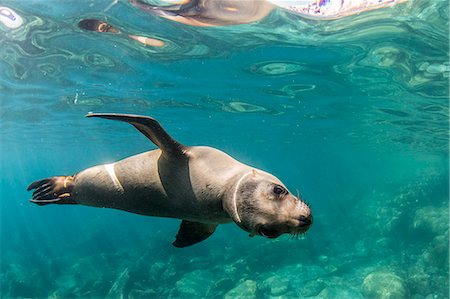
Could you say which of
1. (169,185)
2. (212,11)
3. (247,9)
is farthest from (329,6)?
(169,185)

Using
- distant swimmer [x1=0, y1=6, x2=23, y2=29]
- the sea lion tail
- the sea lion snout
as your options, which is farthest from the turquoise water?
the sea lion snout

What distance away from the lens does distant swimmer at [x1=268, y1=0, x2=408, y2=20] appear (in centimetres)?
898

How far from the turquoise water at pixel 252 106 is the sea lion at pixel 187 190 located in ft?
19.2

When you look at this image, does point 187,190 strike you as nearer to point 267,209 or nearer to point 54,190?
point 267,209

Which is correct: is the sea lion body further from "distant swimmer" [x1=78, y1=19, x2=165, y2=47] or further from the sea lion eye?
"distant swimmer" [x1=78, y1=19, x2=165, y2=47]

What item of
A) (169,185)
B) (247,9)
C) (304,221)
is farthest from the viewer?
(247,9)

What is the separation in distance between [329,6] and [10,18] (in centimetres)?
830

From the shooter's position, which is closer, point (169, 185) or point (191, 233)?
point (169, 185)

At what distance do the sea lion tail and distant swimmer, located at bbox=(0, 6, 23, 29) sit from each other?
6645mm

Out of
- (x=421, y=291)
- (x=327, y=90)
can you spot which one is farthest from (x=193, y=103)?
(x=421, y=291)

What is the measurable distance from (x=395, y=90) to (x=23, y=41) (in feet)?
47.1

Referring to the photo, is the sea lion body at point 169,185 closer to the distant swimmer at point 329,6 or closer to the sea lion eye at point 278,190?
the sea lion eye at point 278,190

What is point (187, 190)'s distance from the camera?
3896mm

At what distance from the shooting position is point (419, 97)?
1684 centimetres
